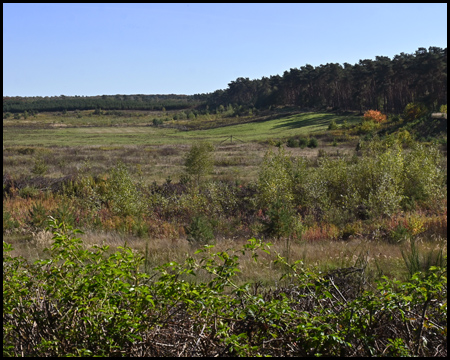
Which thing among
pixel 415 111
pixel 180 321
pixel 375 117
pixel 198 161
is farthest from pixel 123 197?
pixel 375 117

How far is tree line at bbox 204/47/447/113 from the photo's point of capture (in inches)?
2306

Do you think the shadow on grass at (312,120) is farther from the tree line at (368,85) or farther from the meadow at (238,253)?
the meadow at (238,253)

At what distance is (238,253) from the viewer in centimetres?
963

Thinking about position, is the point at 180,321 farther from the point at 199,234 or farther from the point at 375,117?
the point at 375,117

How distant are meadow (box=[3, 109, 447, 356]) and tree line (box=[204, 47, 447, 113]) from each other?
21156mm

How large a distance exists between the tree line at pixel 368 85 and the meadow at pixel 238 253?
833 inches

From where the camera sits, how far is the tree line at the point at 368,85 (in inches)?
2306

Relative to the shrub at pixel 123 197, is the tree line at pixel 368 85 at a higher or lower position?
higher

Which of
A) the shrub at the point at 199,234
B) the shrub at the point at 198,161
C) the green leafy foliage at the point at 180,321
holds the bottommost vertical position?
the shrub at the point at 199,234

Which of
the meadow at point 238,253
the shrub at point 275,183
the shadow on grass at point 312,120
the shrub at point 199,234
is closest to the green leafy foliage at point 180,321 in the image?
the meadow at point 238,253

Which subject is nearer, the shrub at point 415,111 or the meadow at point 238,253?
the meadow at point 238,253

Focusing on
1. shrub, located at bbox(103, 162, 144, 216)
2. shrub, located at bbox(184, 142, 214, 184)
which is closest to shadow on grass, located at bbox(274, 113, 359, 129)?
shrub, located at bbox(184, 142, 214, 184)

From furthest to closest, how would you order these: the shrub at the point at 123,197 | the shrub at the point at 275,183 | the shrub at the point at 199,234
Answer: the shrub at the point at 275,183
the shrub at the point at 123,197
the shrub at the point at 199,234

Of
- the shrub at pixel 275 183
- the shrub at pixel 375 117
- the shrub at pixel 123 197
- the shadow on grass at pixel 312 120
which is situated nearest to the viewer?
the shrub at pixel 123 197
